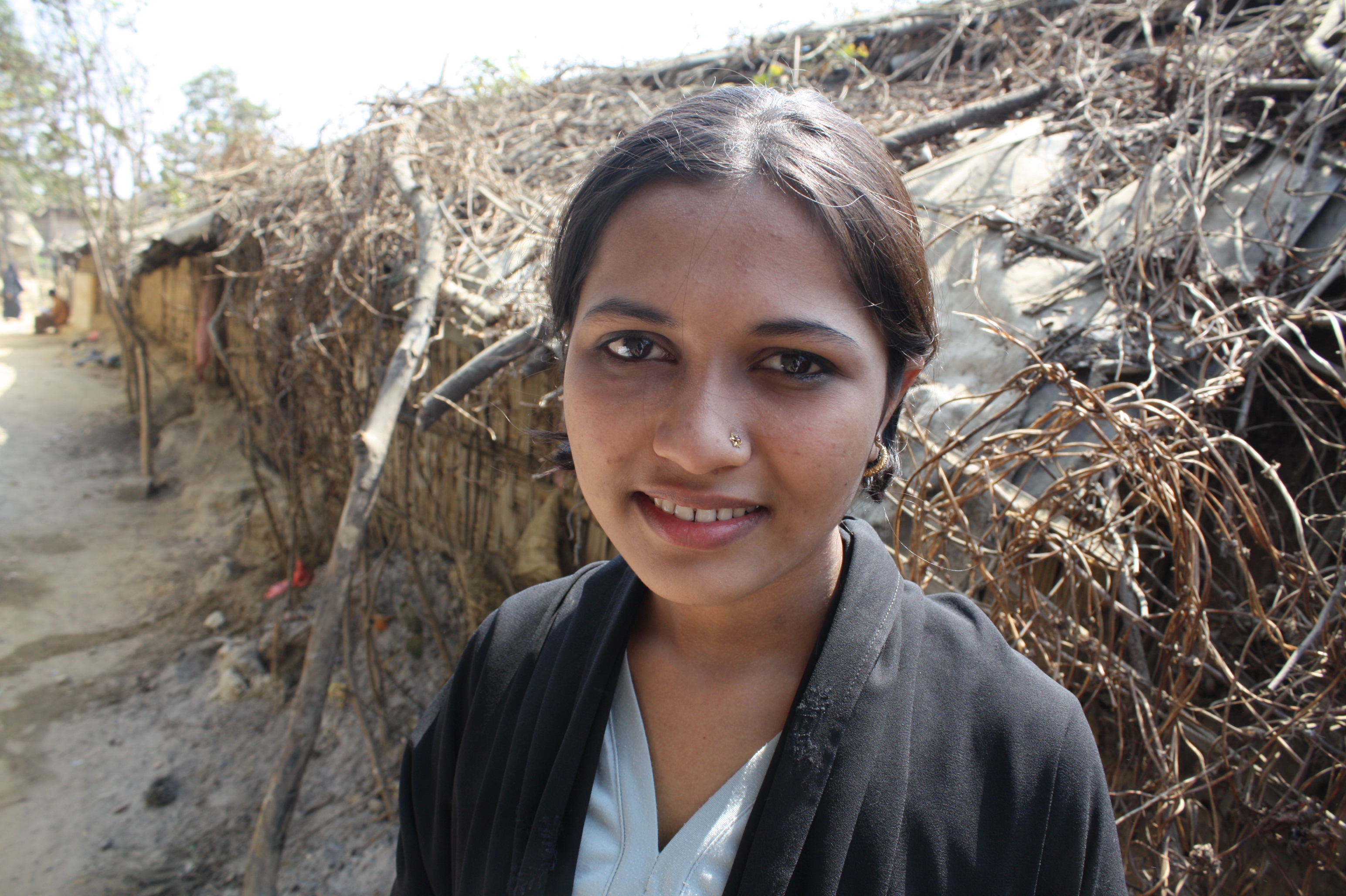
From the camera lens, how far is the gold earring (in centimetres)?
99

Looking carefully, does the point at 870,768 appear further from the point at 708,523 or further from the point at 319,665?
the point at 319,665

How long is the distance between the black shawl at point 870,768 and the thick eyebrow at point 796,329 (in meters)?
0.34

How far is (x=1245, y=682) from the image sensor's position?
5.34ft

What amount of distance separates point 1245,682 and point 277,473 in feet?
23.5

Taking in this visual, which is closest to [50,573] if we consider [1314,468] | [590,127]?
[590,127]

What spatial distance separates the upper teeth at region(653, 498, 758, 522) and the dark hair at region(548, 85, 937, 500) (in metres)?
0.28

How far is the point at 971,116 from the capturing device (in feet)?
11.7

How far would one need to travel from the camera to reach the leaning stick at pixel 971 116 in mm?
3385

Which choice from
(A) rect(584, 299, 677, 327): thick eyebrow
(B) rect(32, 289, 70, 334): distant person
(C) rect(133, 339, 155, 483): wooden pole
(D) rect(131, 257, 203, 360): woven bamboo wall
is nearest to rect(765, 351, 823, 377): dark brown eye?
(A) rect(584, 299, 677, 327): thick eyebrow

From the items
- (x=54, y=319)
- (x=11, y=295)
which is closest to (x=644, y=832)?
(x=54, y=319)

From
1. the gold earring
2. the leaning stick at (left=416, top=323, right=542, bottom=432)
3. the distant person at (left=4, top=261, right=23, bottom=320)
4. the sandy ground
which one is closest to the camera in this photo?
the gold earring

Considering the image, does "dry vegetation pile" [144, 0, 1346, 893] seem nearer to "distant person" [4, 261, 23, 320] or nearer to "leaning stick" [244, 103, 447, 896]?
"leaning stick" [244, 103, 447, 896]

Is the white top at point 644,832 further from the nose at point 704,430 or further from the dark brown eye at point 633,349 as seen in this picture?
the dark brown eye at point 633,349

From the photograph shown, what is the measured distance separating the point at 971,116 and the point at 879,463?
129 inches
